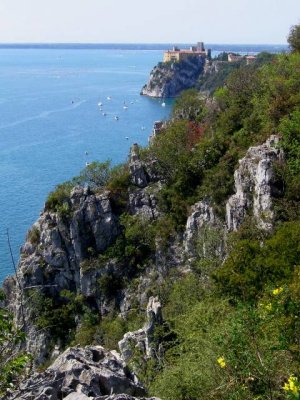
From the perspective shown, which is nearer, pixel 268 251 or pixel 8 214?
pixel 268 251

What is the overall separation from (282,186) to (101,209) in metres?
12.8

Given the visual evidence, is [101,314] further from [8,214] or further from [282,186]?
[8,214]

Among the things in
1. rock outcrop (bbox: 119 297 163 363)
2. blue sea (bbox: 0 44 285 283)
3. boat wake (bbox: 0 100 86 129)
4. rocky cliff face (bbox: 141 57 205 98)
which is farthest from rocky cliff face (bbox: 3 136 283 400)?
rocky cliff face (bbox: 141 57 205 98)

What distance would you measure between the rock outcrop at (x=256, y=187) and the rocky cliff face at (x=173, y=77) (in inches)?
4716

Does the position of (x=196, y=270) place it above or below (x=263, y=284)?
below

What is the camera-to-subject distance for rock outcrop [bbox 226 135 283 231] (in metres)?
25.5

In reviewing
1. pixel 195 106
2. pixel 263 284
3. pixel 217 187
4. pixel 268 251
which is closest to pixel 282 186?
pixel 217 187

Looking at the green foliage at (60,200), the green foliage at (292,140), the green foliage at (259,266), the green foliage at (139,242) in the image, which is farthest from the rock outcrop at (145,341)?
the green foliage at (60,200)

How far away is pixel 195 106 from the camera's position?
4522 cm

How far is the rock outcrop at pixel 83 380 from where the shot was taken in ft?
32.3

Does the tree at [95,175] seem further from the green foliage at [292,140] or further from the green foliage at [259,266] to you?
the green foliage at [259,266]
